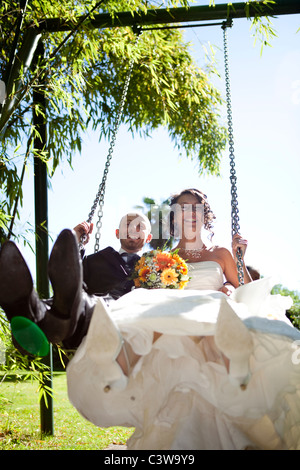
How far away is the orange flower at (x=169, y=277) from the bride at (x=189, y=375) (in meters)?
0.66

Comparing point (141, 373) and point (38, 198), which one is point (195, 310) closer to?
point (141, 373)

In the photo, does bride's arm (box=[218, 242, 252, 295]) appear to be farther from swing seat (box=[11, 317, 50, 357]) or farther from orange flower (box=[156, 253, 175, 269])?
swing seat (box=[11, 317, 50, 357])

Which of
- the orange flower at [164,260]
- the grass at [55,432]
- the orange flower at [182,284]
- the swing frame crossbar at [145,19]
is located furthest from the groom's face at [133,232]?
the grass at [55,432]

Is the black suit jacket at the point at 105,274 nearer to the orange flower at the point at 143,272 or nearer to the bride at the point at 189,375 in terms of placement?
the orange flower at the point at 143,272

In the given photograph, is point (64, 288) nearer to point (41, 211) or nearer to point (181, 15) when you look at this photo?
point (41, 211)

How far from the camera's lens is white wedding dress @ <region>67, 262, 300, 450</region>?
1.36 meters

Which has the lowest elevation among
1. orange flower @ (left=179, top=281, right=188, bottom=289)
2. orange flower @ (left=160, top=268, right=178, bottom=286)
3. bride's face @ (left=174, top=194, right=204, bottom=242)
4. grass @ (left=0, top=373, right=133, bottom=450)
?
grass @ (left=0, top=373, right=133, bottom=450)

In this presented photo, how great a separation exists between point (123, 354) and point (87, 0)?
2943 millimetres

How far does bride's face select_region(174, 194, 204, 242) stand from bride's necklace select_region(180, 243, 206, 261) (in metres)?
0.09

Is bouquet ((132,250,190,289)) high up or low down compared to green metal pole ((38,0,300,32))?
down

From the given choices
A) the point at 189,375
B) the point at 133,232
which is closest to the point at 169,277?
the point at 133,232

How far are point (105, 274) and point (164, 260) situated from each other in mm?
307

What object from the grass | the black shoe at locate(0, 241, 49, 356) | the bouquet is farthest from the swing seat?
the grass

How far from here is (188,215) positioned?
2.71 meters
